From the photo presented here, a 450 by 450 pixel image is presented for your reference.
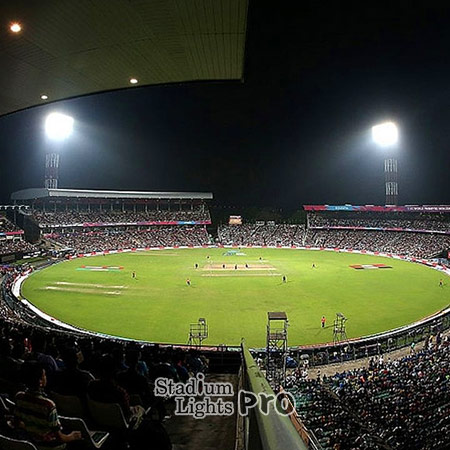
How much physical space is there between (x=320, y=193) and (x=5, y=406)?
94.9 meters

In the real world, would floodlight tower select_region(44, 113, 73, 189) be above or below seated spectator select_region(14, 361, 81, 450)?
above

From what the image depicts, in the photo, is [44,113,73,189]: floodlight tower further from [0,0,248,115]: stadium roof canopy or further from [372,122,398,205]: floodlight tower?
[0,0,248,115]: stadium roof canopy

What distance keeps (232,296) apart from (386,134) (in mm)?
49178

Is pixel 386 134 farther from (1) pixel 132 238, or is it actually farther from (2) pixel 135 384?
(2) pixel 135 384

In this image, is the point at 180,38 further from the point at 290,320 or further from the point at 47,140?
the point at 47,140

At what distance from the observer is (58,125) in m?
64.6

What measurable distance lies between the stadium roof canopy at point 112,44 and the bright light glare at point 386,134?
67565mm

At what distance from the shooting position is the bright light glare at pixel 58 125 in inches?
2497

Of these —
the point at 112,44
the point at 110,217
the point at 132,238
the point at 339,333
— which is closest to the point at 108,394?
the point at 112,44

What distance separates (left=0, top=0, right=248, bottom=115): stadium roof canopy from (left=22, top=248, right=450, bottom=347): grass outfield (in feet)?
53.6

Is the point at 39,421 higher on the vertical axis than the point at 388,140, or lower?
lower

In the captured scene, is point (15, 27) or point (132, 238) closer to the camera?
point (15, 27)

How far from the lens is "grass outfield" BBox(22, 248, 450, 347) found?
26.0 meters

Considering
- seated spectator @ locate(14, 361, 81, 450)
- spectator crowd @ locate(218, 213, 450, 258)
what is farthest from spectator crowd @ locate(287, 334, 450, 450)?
spectator crowd @ locate(218, 213, 450, 258)
